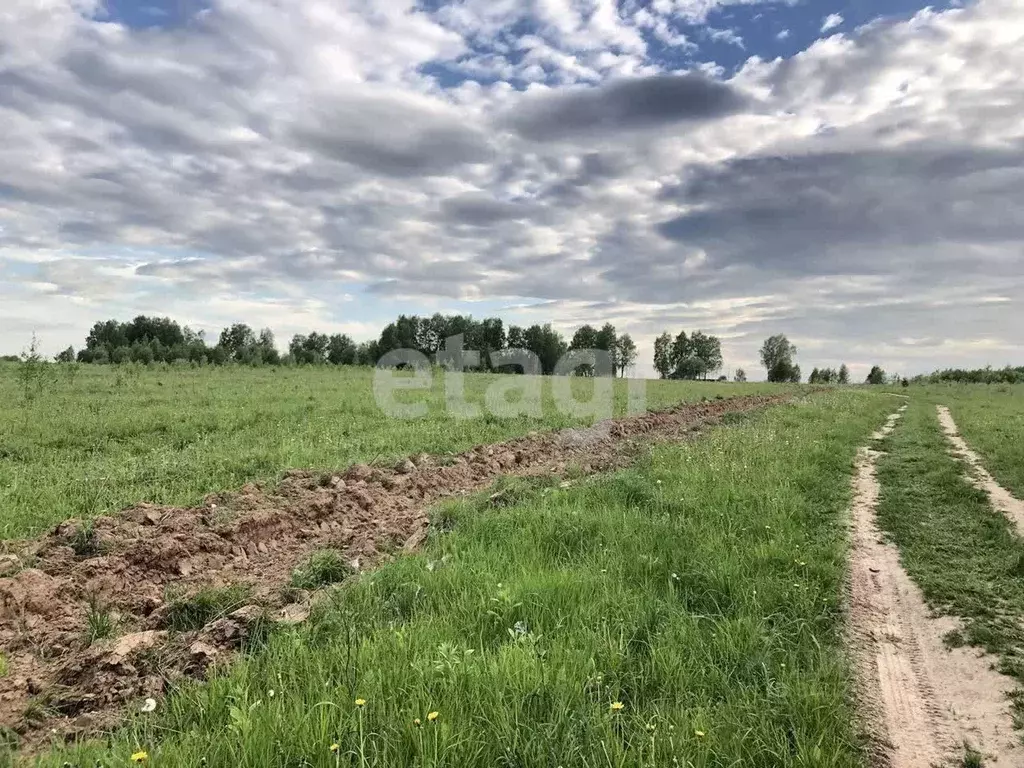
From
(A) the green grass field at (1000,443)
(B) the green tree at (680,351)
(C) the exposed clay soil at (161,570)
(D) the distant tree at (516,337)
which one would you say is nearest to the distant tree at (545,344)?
(D) the distant tree at (516,337)

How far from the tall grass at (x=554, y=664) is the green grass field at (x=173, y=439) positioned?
4509 millimetres

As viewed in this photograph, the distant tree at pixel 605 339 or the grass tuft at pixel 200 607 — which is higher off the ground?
the distant tree at pixel 605 339

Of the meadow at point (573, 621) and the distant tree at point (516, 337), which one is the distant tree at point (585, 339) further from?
the meadow at point (573, 621)

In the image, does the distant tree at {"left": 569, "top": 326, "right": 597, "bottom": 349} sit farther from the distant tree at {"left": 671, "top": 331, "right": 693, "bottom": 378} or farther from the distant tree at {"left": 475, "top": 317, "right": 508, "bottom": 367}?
the distant tree at {"left": 671, "top": 331, "right": 693, "bottom": 378}

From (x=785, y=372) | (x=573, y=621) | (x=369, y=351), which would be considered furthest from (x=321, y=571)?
(x=785, y=372)

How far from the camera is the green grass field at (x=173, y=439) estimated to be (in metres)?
8.12

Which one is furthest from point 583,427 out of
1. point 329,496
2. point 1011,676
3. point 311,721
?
point 311,721

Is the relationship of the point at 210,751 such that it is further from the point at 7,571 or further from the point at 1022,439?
the point at 1022,439

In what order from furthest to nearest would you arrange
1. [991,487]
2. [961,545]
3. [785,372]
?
[785,372] → [991,487] → [961,545]

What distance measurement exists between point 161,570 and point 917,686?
626cm

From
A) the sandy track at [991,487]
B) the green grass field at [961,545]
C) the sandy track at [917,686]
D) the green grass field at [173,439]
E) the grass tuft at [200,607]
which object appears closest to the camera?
the sandy track at [917,686]

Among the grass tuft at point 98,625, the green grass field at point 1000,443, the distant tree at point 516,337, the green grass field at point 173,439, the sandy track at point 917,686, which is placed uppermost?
the distant tree at point 516,337

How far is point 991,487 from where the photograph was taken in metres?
9.75

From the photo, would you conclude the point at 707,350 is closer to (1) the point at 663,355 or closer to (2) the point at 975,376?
(1) the point at 663,355
